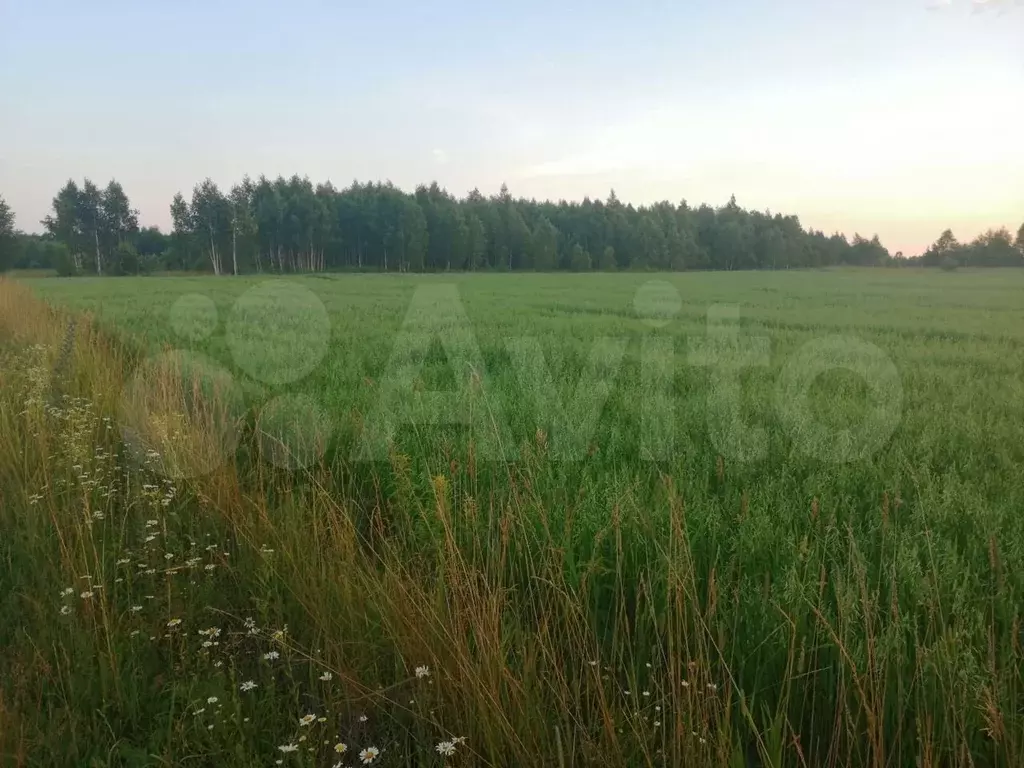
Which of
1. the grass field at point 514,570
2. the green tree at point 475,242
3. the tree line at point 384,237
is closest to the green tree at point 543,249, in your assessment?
the tree line at point 384,237

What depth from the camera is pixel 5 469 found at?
3.73 m

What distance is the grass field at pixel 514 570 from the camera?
1.92 meters

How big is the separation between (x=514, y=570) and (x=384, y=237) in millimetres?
68898

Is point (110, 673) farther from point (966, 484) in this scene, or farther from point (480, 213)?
point (480, 213)

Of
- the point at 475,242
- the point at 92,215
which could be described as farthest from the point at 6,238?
the point at 475,242

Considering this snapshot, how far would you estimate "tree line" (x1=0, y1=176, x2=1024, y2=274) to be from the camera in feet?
200

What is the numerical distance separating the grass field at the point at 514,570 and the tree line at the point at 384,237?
4773 cm

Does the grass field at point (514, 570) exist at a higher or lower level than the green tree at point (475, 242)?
lower

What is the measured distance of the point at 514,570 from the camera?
2807 mm

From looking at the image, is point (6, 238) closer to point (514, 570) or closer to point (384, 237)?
point (384, 237)

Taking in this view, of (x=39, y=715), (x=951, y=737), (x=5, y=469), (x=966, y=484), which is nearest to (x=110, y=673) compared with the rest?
(x=39, y=715)

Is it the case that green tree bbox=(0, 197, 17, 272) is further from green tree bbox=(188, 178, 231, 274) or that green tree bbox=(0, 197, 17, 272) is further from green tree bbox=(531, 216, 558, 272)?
green tree bbox=(531, 216, 558, 272)

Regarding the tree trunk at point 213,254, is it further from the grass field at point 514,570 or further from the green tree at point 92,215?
the grass field at point 514,570

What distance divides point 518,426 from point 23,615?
9.23ft
